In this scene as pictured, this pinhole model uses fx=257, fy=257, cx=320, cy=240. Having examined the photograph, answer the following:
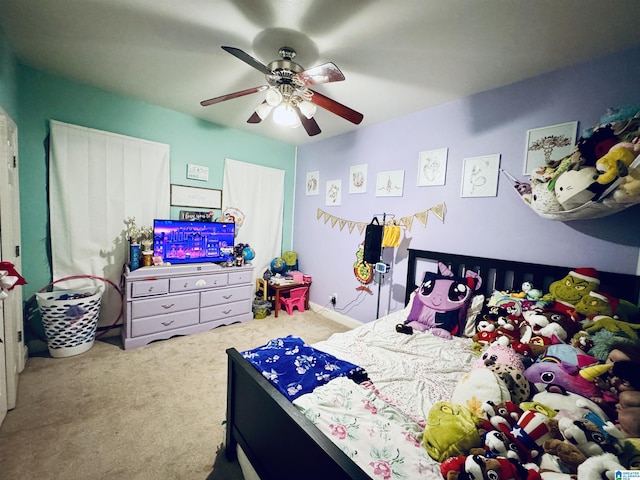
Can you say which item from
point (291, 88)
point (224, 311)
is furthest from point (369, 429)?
point (224, 311)

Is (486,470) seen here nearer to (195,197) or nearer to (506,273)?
(506,273)

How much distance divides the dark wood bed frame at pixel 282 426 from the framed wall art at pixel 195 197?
2.43m

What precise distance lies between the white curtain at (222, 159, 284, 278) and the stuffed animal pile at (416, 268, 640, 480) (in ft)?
9.78

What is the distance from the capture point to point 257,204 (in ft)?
12.6

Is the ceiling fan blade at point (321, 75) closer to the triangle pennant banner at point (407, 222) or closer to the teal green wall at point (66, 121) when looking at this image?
the triangle pennant banner at point (407, 222)

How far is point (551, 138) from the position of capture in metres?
1.95

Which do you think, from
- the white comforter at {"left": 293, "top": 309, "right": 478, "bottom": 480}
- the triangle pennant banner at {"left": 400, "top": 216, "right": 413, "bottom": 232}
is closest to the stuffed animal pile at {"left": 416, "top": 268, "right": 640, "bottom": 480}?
the white comforter at {"left": 293, "top": 309, "right": 478, "bottom": 480}

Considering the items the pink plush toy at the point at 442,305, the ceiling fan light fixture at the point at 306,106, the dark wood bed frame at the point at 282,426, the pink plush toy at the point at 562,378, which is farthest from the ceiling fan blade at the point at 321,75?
the pink plush toy at the point at 562,378

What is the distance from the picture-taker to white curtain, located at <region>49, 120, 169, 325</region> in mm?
2498

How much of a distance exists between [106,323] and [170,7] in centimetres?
299

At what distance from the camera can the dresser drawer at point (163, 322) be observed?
2590mm

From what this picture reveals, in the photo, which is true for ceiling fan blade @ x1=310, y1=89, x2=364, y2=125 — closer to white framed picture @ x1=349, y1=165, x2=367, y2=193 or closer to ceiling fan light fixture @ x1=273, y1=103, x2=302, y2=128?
ceiling fan light fixture @ x1=273, y1=103, x2=302, y2=128

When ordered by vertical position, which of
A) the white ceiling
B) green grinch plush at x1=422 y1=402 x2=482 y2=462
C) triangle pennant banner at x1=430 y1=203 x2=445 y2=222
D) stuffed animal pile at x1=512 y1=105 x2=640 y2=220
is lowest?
green grinch plush at x1=422 y1=402 x2=482 y2=462

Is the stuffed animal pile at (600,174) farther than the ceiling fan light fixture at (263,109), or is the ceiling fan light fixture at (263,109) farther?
the ceiling fan light fixture at (263,109)
